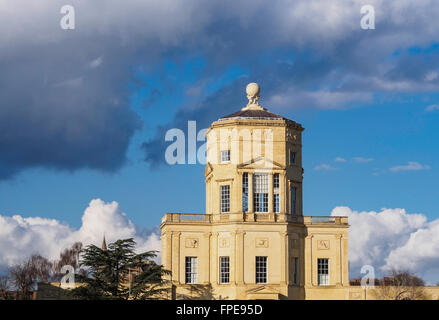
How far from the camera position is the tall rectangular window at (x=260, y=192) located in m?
76.6

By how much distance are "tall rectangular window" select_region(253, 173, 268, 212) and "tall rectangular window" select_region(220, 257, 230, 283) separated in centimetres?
558

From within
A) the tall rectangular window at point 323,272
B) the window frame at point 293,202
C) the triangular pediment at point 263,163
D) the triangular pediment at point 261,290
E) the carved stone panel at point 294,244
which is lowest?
the triangular pediment at point 261,290

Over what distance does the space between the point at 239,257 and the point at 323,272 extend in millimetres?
8805

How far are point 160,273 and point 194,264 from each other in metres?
6.33

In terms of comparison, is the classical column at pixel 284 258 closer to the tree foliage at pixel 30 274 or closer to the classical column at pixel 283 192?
the classical column at pixel 283 192

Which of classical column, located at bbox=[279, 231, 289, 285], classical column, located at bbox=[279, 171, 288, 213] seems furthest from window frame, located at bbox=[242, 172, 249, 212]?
classical column, located at bbox=[279, 231, 289, 285]

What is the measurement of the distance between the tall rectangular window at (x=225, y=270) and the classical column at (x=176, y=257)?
4050 millimetres

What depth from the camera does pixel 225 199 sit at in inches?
3049

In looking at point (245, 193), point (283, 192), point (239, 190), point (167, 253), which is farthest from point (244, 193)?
point (167, 253)

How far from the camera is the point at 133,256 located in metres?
70.0

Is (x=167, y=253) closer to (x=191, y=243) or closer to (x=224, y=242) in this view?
(x=191, y=243)

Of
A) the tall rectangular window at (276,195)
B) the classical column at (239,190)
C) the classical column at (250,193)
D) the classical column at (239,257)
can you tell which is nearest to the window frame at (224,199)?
the classical column at (239,190)
